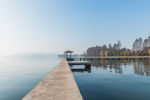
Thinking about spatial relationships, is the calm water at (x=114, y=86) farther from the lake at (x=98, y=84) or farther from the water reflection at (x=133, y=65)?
the water reflection at (x=133, y=65)

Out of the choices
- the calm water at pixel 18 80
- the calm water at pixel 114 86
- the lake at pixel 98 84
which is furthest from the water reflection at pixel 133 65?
the calm water at pixel 18 80

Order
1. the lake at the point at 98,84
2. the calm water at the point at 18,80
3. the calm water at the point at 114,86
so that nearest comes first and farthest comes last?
the calm water at the point at 114,86, the lake at the point at 98,84, the calm water at the point at 18,80

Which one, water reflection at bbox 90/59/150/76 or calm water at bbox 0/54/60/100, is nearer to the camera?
calm water at bbox 0/54/60/100

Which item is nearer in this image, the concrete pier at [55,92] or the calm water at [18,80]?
the concrete pier at [55,92]

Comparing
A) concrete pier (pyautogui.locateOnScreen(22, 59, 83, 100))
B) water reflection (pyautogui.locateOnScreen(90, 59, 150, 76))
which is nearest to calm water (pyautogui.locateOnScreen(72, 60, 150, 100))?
concrete pier (pyautogui.locateOnScreen(22, 59, 83, 100))

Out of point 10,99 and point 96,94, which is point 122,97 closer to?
point 96,94

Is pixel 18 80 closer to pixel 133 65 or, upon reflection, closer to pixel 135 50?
pixel 133 65

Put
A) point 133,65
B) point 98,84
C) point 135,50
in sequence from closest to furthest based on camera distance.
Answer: point 98,84
point 133,65
point 135,50

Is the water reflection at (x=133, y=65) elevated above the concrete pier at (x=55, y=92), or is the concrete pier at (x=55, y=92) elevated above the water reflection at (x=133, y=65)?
the concrete pier at (x=55, y=92)

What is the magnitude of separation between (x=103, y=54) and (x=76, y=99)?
290ft

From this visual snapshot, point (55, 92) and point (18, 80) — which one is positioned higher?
point (55, 92)

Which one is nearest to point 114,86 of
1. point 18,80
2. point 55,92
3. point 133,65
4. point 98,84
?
point 98,84

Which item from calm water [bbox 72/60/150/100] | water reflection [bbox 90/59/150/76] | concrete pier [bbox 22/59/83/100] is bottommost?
water reflection [bbox 90/59/150/76]

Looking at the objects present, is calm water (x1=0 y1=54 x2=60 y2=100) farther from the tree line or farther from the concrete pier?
the tree line
